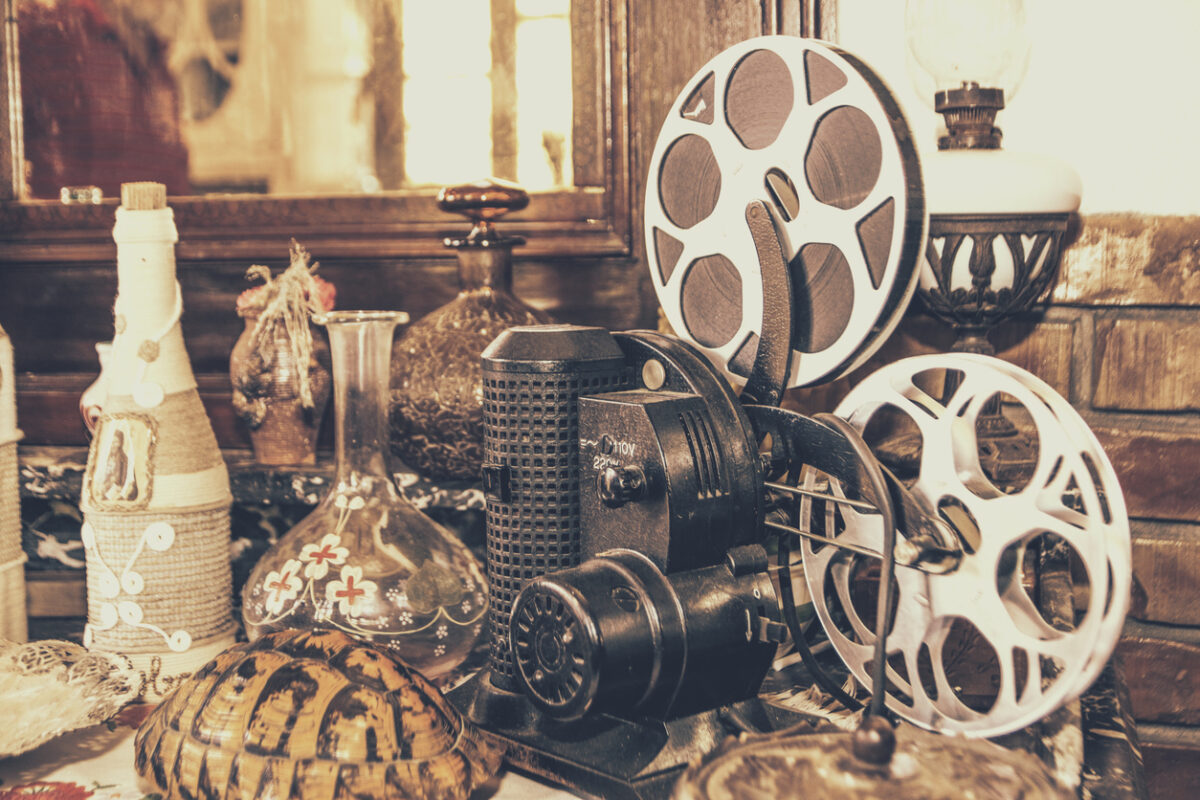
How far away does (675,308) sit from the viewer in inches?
37.6

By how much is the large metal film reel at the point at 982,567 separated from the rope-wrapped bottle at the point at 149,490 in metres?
0.61

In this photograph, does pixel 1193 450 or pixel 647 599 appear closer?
pixel 647 599

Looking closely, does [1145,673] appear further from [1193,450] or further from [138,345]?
[138,345]

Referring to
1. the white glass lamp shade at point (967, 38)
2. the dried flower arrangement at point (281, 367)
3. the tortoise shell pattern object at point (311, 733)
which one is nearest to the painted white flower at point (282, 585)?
the tortoise shell pattern object at point (311, 733)

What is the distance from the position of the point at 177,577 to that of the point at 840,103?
76 cm

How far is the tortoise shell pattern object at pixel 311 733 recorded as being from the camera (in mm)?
735

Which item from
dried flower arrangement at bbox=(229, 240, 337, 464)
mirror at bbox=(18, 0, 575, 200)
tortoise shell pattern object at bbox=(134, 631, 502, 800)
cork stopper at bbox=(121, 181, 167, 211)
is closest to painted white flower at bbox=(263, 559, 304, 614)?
tortoise shell pattern object at bbox=(134, 631, 502, 800)

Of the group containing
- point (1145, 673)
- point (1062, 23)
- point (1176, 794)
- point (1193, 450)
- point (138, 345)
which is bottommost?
point (1176, 794)

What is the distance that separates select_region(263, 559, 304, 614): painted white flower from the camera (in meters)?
0.99

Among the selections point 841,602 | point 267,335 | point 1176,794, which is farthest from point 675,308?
point 1176,794

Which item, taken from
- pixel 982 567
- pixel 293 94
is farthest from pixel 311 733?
pixel 293 94

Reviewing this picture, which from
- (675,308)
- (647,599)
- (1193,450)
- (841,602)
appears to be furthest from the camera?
(1193,450)

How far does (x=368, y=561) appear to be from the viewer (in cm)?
100

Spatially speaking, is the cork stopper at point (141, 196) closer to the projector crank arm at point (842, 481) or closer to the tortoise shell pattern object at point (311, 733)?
the tortoise shell pattern object at point (311, 733)
